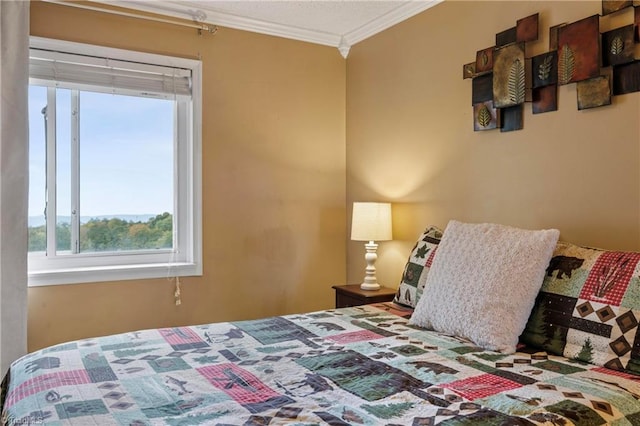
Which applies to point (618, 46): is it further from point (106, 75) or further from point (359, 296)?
point (106, 75)

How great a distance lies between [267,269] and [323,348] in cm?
176

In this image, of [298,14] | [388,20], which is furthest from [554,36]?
[298,14]

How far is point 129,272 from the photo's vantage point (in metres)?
3.08

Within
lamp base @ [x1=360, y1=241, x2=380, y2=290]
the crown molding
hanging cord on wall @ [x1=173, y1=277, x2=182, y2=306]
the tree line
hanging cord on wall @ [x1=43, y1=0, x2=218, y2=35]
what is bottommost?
hanging cord on wall @ [x1=173, y1=277, x2=182, y2=306]

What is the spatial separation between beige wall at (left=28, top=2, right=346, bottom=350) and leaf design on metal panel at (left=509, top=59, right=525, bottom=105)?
5.25 ft

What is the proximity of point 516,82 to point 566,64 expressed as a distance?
254 millimetres

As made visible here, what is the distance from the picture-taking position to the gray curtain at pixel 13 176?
2.62 m

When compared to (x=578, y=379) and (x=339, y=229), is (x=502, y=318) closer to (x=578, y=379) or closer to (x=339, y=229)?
(x=578, y=379)

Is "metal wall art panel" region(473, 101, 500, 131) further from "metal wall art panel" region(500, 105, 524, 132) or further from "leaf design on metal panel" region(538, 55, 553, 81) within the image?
"leaf design on metal panel" region(538, 55, 553, 81)

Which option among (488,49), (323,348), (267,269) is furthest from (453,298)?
(267,269)

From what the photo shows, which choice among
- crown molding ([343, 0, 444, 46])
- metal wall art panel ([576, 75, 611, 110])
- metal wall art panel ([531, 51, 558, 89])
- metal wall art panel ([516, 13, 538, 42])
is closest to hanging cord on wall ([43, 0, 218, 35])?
crown molding ([343, 0, 444, 46])

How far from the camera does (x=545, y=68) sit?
2.27m

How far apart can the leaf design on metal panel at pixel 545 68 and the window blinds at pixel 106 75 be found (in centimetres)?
210

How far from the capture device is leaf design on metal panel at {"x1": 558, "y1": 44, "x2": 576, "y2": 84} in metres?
2.15
